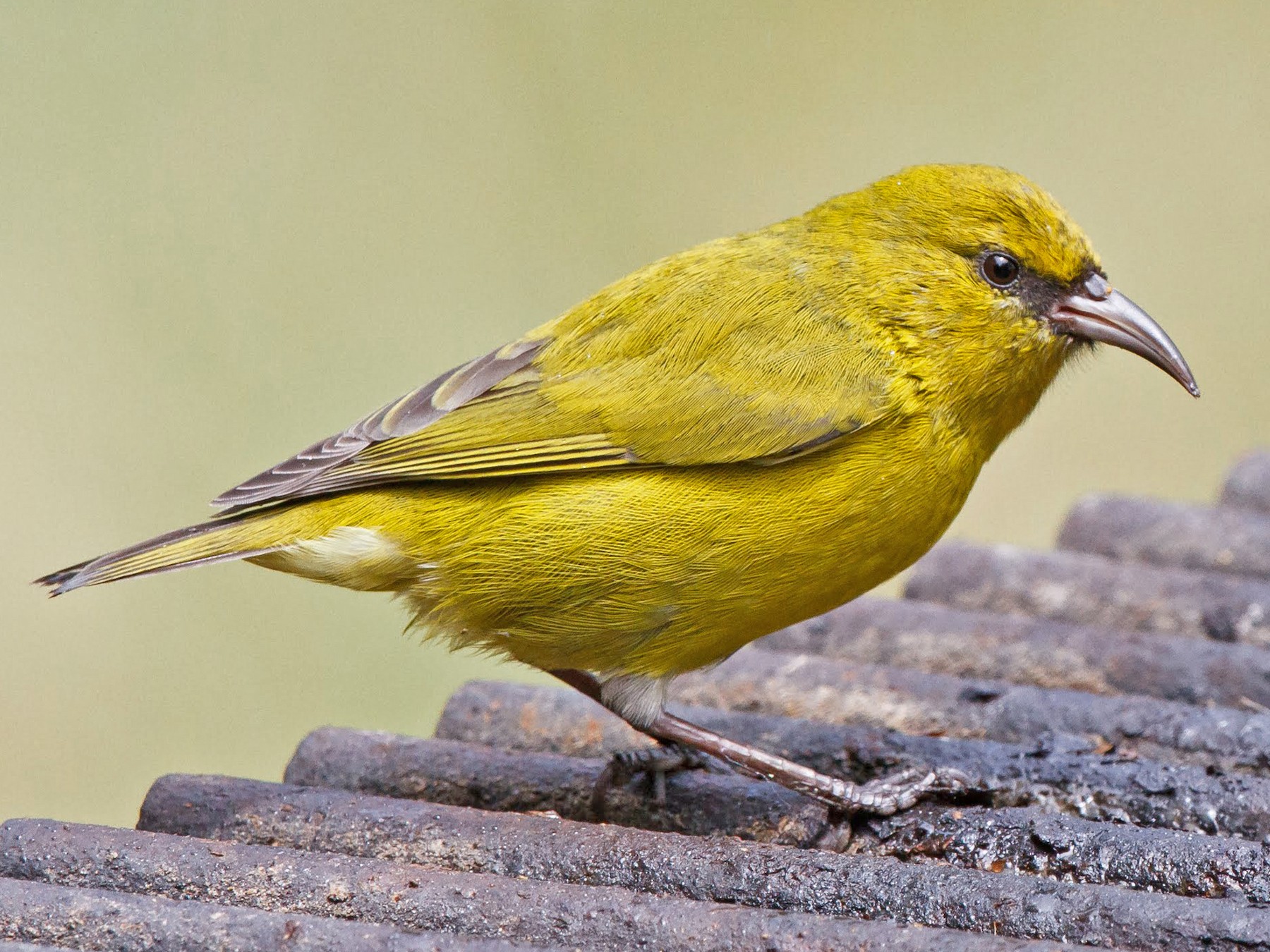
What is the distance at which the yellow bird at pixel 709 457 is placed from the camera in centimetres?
379

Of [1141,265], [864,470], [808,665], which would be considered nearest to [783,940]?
[864,470]

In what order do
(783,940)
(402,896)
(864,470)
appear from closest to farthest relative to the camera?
(783,940) < (402,896) < (864,470)

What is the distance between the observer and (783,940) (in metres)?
2.69

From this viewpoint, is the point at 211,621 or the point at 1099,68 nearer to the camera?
the point at 211,621

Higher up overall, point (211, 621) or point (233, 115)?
point (233, 115)

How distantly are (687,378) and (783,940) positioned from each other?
69.3 inches

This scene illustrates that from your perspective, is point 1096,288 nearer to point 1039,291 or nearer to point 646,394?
point 1039,291

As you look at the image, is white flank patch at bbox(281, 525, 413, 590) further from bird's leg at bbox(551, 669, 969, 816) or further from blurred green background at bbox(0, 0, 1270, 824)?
blurred green background at bbox(0, 0, 1270, 824)

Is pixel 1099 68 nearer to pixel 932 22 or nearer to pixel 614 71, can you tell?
pixel 932 22

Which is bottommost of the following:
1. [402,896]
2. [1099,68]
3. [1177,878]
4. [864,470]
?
[1177,878]

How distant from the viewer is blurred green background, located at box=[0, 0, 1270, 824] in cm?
854

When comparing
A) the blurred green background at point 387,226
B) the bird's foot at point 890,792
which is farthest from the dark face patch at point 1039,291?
the blurred green background at point 387,226

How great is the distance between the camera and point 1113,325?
4.01 metres

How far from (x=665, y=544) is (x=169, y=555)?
4.25 feet
